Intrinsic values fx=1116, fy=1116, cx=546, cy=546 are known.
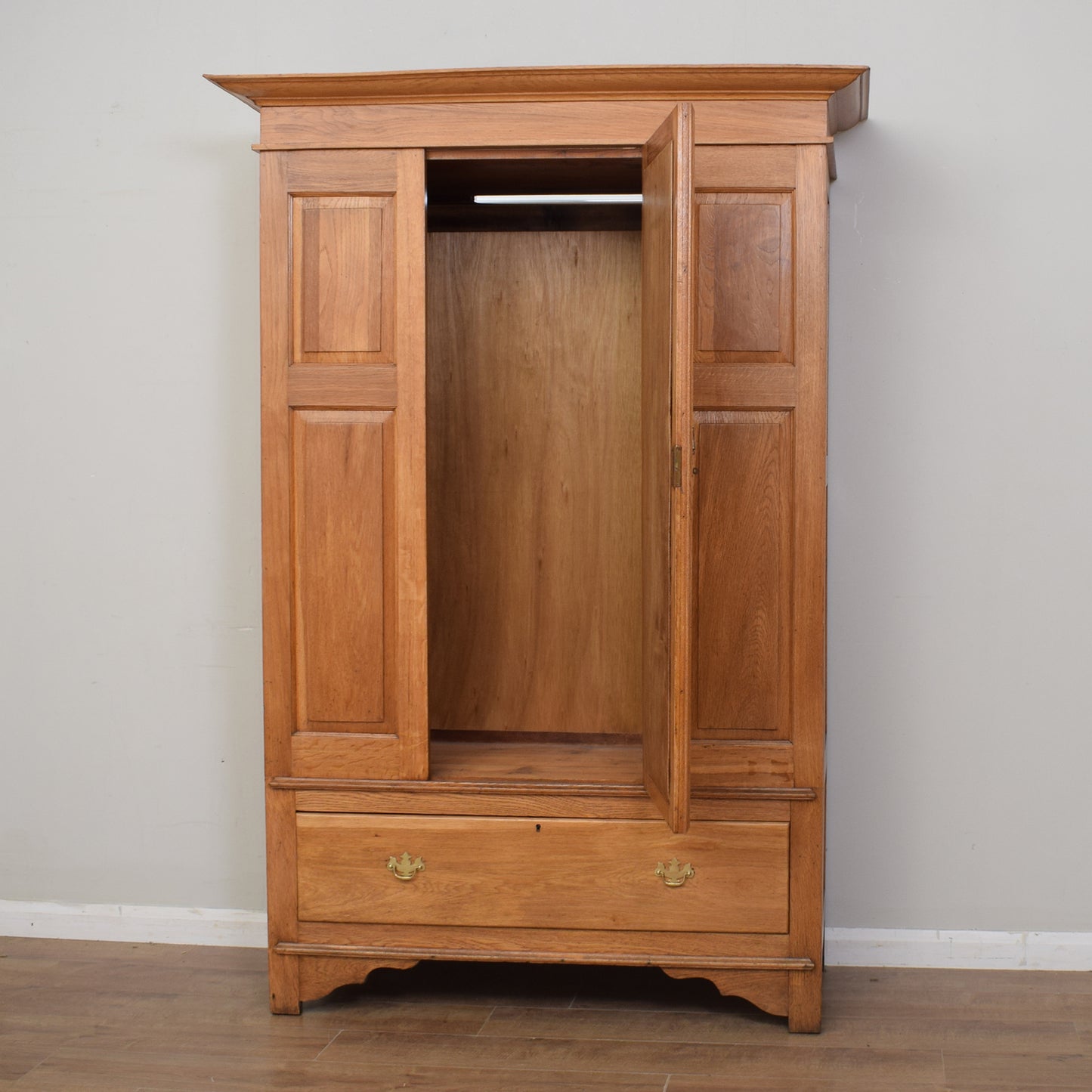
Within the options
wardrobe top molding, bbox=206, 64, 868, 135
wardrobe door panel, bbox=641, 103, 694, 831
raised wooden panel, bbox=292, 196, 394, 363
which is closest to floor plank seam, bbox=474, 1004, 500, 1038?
wardrobe door panel, bbox=641, 103, 694, 831

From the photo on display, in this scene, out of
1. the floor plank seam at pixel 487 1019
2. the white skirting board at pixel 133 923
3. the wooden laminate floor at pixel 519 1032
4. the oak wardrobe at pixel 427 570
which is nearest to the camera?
the wooden laminate floor at pixel 519 1032

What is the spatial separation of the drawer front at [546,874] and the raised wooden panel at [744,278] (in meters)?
1.11

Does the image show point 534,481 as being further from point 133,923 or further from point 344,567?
point 133,923

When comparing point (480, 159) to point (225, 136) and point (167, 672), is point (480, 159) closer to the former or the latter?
point (225, 136)

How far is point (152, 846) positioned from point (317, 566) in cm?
119

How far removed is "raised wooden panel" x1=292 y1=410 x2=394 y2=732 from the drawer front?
11.2 inches

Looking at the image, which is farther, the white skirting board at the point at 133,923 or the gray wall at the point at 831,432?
the white skirting board at the point at 133,923

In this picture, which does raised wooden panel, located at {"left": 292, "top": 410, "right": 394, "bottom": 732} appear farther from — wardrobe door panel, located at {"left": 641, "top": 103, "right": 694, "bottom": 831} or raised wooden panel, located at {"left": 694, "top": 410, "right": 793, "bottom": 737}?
raised wooden panel, located at {"left": 694, "top": 410, "right": 793, "bottom": 737}

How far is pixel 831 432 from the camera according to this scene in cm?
304

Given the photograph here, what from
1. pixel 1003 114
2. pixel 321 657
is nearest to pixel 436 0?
pixel 1003 114

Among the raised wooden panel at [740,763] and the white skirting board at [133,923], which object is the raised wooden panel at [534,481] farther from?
the white skirting board at [133,923]

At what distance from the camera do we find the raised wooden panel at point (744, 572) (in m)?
2.57

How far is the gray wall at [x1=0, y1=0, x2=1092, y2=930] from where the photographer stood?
9.76 feet

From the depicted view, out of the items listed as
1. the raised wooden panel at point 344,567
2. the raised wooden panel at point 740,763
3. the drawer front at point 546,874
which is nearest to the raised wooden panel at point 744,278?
the raised wooden panel at point 344,567
